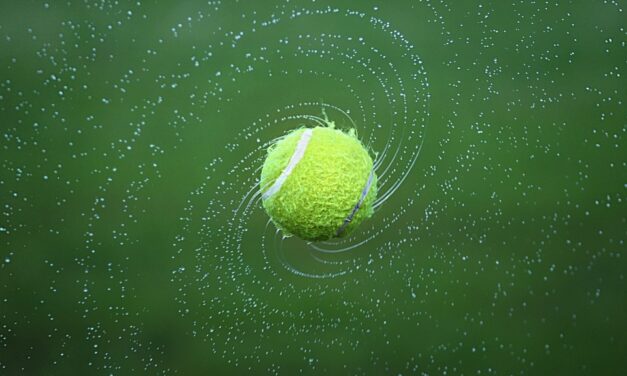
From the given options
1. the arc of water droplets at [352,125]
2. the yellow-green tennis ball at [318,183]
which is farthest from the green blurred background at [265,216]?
the yellow-green tennis ball at [318,183]

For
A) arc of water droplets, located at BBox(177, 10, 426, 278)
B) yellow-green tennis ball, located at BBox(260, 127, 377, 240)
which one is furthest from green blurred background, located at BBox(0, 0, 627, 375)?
yellow-green tennis ball, located at BBox(260, 127, 377, 240)

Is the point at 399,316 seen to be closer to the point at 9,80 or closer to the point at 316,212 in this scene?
the point at 316,212

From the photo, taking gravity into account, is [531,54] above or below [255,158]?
above

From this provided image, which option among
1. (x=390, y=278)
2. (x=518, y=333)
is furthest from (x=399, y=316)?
(x=518, y=333)

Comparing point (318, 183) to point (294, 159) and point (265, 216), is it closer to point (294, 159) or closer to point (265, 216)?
point (294, 159)

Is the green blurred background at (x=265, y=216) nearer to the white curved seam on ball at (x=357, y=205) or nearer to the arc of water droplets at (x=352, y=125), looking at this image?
the arc of water droplets at (x=352, y=125)

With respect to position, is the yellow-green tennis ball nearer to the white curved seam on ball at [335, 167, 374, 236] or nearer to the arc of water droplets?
the white curved seam on ball at [335, 167, 374, 236]
